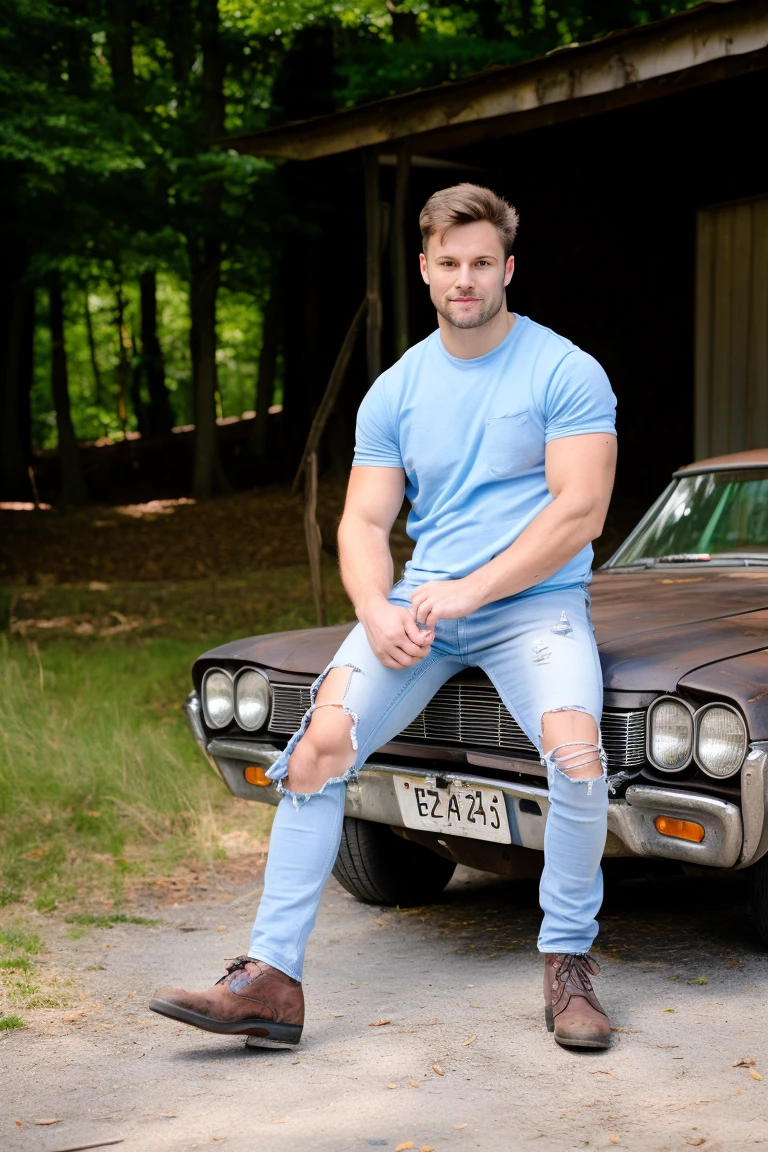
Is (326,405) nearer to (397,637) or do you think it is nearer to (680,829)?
(397,637)

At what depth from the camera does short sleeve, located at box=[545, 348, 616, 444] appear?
3.28 meters

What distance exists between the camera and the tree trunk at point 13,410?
2185cm

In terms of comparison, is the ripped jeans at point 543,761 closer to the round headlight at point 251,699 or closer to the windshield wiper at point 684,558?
the round headlight at point 251,699

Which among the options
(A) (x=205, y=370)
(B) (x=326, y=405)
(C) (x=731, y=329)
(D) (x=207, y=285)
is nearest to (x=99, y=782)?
(B) (x=326, y=405)

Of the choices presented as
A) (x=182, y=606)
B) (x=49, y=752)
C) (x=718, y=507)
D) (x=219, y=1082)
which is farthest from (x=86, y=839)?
(x=182, y=606)

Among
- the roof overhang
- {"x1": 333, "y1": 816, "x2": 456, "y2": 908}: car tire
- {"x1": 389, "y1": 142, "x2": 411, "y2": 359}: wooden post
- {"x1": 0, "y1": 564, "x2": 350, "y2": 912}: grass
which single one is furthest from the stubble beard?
{"x1": 389, "y1": 142, "x2": 411, "y2": 359}: wooden post

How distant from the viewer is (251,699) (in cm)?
420

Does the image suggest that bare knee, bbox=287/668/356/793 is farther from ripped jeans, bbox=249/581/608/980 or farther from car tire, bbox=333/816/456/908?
car tire, bbox=333/816/456/908

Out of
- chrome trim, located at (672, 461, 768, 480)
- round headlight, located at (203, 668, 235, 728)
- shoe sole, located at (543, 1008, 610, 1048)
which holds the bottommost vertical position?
shoe sole, located at (543, 1008, 610, 1048)

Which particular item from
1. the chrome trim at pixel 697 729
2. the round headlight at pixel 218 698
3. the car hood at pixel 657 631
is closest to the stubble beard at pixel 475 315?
the car hood at pixel 657 631

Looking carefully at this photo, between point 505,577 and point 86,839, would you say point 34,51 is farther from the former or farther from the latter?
point 505,577

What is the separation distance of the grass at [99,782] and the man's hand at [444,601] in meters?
1.97

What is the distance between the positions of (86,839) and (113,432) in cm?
3546

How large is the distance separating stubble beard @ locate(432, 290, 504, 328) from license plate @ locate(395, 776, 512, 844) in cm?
124
